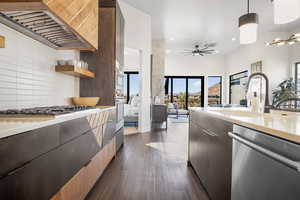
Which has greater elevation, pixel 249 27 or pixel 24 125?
pixel 249 27

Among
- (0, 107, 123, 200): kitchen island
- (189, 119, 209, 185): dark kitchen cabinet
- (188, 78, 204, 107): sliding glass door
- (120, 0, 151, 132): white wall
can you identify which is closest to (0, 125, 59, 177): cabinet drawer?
(0, 107, 123, 200): kitchen island

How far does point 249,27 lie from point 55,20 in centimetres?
205

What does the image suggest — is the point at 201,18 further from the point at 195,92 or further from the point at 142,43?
the point at 195,92

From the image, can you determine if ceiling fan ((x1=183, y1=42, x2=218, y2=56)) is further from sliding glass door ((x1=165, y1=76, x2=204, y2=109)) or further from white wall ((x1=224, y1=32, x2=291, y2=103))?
sliding glass door ((x1=165, y1=76, x2=204, y2=109))

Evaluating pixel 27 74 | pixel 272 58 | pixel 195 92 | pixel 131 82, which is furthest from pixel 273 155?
pixel 195 92

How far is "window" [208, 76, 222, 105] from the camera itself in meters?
10.4

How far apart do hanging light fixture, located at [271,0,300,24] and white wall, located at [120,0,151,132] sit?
400 centimetres

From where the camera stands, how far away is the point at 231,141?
4.11 ft

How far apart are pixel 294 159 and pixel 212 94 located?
1023 centimetres

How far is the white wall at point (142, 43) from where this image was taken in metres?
5.13

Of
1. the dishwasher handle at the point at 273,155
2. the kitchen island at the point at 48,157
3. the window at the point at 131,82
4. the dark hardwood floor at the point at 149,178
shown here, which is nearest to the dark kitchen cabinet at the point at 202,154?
the dark hardwood floor at the point at 149,178

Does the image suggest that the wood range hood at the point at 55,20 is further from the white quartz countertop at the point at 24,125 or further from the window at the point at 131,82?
the window at the point at 131,82

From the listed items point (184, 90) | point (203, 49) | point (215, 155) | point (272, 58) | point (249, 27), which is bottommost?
point (215, 155)

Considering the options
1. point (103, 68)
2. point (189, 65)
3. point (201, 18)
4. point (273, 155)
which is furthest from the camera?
point (189, 65)
